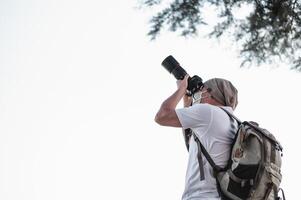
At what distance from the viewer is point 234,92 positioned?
2279 mm

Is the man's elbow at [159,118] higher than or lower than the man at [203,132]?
higher

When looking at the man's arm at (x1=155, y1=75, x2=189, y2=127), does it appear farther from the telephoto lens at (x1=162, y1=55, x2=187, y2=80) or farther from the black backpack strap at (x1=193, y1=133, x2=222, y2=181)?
the telephoto lens at (x1=162, y1=55, x2=187, y2=80)

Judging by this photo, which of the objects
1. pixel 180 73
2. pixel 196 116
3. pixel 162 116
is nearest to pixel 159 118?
pixel 162 116

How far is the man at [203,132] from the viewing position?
6.25ft

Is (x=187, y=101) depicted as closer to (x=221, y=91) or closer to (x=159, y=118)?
(x=221, y=91)

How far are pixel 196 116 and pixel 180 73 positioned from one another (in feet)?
1.34

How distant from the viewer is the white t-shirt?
1.94m

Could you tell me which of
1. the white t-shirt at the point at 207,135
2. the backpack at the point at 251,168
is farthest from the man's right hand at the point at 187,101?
the backpack at the point at 251,168

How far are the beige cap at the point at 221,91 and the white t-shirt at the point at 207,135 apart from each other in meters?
0.16

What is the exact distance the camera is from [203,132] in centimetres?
204

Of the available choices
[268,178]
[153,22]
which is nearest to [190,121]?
[268,178]

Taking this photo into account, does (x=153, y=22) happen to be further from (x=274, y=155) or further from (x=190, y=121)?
(x=274, y=155)

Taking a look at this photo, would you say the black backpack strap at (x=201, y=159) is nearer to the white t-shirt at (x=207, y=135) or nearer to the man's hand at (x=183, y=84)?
Result: the white t-shirt at (x=207, y=135)

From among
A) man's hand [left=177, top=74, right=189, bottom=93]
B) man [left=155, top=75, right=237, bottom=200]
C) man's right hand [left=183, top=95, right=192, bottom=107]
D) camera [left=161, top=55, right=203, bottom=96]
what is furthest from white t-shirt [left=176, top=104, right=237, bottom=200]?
man's right hand [left=183, top=95, right=192, bottom=107]
